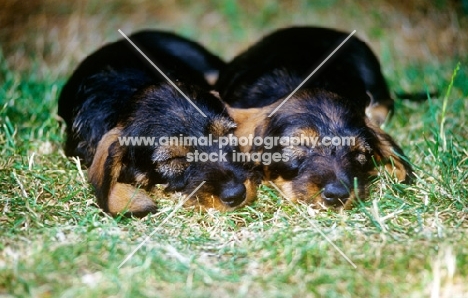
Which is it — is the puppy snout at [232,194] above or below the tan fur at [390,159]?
below

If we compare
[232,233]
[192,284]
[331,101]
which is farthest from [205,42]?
[192,284]

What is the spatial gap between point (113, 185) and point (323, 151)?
5.95 ft

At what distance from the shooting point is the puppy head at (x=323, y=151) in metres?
4.83

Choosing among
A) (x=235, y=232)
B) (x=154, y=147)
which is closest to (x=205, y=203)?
(x=235, y=232)

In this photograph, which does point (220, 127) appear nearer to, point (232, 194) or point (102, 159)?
point (232, 194)

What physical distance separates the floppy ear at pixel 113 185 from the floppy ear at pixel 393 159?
7.14 feet

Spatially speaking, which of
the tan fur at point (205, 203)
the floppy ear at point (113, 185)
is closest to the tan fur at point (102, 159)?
the floppy ear at point (113, 185)

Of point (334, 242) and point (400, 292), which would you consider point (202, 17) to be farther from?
point (400, 292)

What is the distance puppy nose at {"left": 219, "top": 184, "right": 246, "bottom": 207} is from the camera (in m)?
4.75

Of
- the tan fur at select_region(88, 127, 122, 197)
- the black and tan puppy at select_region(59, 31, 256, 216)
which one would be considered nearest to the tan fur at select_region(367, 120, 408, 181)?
the black and tan puppy at select_region(59, 31, 256, 216)

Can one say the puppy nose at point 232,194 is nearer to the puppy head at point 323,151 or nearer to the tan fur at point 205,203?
the tan fur at point 205,203

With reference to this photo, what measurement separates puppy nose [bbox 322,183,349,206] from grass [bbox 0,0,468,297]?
0.13 metres

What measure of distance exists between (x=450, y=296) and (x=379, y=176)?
1883 mm

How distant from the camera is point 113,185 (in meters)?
4.83
